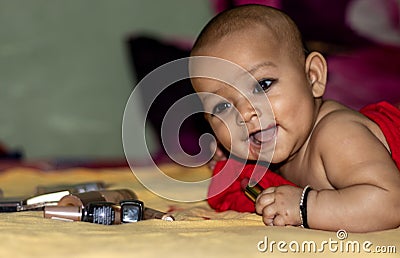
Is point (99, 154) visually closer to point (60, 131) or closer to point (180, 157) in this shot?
point (60, 131)

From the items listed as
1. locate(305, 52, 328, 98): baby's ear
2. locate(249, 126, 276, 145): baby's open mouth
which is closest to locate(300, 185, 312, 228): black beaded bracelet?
locate(249, 126, 276, 145): baby's open mouth

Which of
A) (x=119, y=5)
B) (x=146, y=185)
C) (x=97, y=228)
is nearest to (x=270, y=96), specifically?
(x=97, y=228)

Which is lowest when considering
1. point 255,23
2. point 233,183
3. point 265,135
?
point 233,183

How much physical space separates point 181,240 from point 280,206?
226mm

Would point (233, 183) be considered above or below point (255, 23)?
below

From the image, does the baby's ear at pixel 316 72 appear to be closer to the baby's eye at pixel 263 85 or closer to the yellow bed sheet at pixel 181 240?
the baby's eye at pixel 263 85

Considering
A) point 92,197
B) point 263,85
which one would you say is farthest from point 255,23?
point 92,197

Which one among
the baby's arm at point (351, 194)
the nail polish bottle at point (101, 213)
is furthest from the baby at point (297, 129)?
the nail polish bottle at point (101, 213)

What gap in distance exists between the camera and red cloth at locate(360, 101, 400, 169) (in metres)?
1.32

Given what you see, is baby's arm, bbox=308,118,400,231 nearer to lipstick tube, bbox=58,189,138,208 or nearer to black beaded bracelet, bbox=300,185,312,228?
black beaded bracelet, bbox=300,185,312,228

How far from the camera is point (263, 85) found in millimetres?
1300

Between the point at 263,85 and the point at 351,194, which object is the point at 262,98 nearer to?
the point at 263,85

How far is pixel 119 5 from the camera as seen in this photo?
2.46 metres

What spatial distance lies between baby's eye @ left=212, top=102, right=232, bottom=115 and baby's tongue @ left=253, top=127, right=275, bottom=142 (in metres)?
0.07
